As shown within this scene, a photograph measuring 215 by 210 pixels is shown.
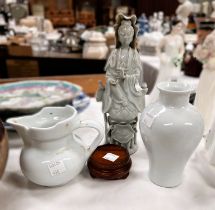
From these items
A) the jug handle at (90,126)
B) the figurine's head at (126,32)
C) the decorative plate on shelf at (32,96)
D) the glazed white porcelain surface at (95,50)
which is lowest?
the glazed white porcelain surface at (95,50)

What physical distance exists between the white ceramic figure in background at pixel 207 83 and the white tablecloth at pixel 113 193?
6.3 inches

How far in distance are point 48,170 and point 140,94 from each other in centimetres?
23

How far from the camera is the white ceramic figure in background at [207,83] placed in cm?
68

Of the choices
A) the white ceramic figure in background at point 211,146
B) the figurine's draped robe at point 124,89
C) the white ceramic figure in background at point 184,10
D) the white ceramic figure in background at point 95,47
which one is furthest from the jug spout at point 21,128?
the white ceramic figure in background at point 184,10

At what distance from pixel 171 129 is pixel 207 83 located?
0.30m

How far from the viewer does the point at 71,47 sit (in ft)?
6.06

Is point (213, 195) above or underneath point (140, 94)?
underneath

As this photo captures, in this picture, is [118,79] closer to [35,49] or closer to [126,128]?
[126,128]

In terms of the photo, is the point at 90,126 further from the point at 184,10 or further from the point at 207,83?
the point at 184,10

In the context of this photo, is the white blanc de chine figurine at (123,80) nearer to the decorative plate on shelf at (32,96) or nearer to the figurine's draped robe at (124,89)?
the figurine's draped robe at (124,89)

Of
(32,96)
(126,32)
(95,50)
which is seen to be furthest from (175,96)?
(95,50)

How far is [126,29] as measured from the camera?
54 centimetres

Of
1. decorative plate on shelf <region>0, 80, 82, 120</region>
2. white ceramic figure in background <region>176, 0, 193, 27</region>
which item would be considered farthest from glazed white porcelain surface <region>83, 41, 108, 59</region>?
decorative plate on shelf <region>0, 80, 82, 120</region>

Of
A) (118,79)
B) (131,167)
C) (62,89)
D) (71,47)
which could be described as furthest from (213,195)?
(71,47)
